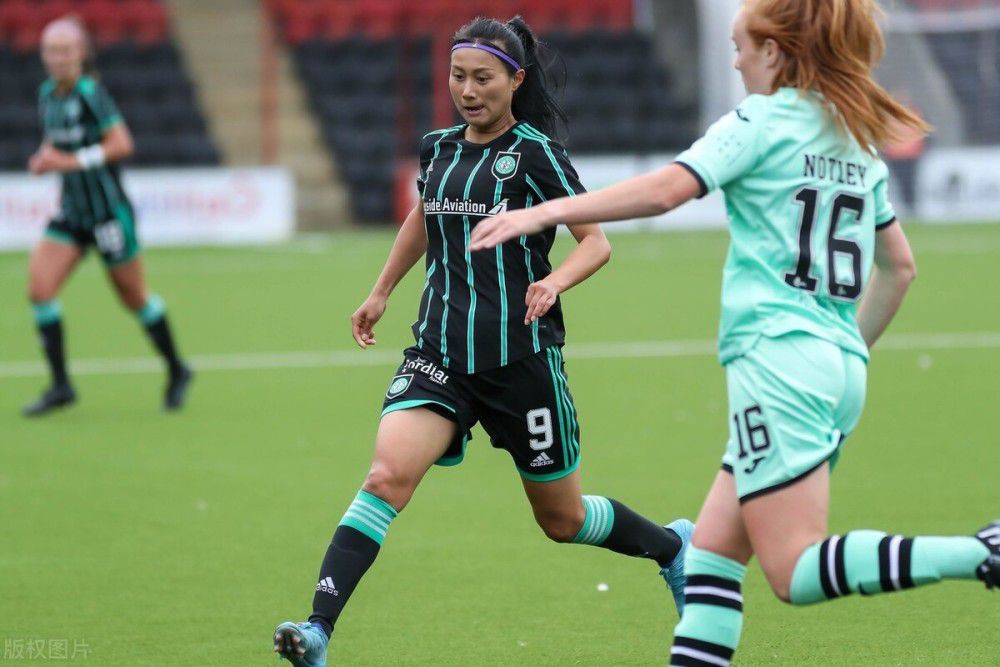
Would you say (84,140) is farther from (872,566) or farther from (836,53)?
(872,566)

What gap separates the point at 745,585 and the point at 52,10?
25.1 meters

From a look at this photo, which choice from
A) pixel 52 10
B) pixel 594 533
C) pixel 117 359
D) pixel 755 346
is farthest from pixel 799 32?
pixel 52 10

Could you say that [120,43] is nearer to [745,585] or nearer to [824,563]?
[745,585]

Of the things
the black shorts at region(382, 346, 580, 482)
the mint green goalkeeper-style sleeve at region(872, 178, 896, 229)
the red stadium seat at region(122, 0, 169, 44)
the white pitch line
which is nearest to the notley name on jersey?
the mint green goalkeeper-style sleeve at region(872, 178, 896, 229)

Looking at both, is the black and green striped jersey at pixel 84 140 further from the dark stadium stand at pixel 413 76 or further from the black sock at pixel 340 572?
the dark stadium stand at pixel 413 76

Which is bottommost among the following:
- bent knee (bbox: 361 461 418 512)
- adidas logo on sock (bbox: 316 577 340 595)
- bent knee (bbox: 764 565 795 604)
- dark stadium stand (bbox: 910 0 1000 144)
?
dark stadium stand (bbox: 910 0 1000 144)

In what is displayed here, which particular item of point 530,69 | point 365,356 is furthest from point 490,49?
point 365,356

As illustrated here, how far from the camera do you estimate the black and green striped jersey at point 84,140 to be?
9.85 meters

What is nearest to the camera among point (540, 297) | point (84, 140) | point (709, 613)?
point (709, 613)

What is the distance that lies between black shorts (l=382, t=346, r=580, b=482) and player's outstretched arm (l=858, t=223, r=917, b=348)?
1054mm

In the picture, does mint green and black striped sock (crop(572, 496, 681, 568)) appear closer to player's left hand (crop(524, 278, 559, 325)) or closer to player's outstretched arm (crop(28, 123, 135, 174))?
player's left hand (crop(524, 278, 559, 325))

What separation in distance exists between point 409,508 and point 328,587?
2.55 metres

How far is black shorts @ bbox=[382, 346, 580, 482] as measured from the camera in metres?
4.85

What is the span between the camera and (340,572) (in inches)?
184
